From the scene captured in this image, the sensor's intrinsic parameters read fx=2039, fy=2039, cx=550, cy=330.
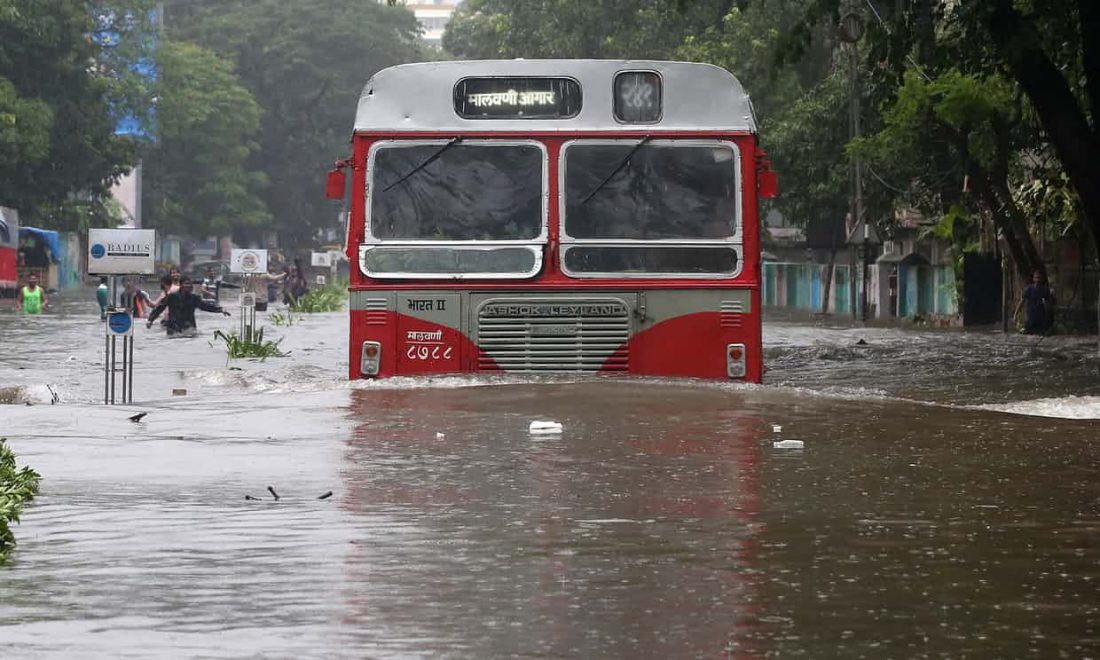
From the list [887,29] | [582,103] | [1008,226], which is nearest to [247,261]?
[1008,226]

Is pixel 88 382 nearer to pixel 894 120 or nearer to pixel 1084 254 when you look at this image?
pixel 894 120

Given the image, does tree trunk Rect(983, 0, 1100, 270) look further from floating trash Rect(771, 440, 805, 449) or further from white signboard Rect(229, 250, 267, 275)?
white signboard Rect(229, 250, 267, 275)

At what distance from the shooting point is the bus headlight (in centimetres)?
1466

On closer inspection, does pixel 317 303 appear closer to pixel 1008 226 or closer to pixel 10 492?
pixel 1008 226

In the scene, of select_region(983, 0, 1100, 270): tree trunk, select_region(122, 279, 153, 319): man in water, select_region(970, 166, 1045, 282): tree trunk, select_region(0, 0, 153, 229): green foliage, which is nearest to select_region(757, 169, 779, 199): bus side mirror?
select_region(983, 0, 1100, 270): tree trunk

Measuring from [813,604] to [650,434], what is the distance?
16.0 feet

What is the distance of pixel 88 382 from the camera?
2417 centimetres

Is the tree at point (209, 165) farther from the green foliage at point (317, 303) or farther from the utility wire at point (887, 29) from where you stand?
the utility wire at point (887, 29)

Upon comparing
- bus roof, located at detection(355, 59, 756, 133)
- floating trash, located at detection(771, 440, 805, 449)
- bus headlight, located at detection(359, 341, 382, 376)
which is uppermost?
bus roof, located at detection(355, 59, 756, 133)

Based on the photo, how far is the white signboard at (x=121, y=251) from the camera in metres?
20.9

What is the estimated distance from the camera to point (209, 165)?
90.6m

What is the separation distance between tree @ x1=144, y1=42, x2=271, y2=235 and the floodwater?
74.0m

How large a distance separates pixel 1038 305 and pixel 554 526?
2981cm

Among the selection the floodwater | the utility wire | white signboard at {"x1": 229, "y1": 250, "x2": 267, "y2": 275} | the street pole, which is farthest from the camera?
the street pole
